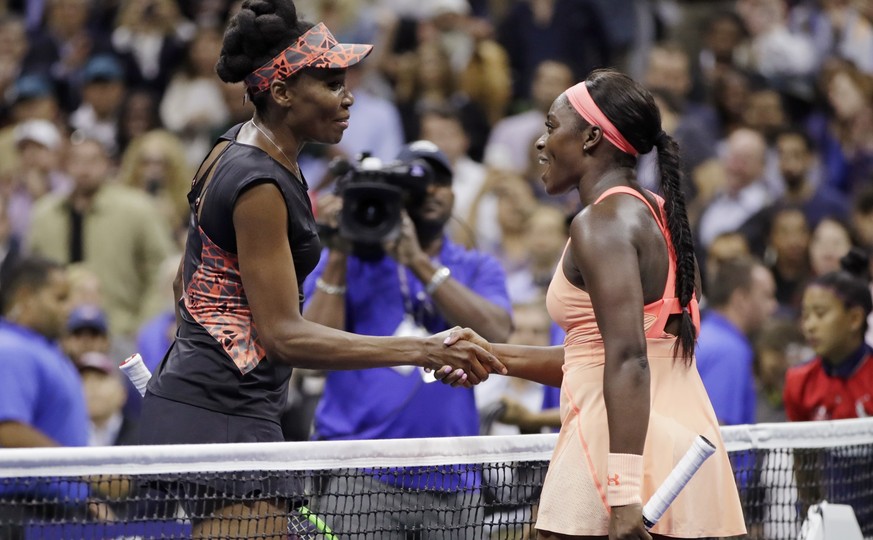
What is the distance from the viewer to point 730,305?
24.8 feet

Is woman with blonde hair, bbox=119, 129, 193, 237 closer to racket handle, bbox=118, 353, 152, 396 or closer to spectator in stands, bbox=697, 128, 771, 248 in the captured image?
spectator in stands, bbox=697, 128, 771, 248

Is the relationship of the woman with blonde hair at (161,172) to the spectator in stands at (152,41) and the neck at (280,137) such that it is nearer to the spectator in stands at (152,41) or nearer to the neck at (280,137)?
the spectator in stands at (152,41)

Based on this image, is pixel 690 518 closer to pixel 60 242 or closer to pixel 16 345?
pixel 16 345

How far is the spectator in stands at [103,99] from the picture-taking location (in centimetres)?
1232

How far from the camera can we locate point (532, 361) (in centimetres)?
444

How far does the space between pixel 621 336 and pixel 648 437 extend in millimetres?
321

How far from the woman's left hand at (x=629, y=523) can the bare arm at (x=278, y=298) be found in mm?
833

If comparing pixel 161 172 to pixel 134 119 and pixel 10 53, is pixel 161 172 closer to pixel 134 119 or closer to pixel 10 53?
pixel 134 119

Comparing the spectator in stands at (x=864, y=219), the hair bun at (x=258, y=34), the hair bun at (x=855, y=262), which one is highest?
the spectator in stands at (x=864, y=219)

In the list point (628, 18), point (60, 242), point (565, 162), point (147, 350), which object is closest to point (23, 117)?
point (60, 242)

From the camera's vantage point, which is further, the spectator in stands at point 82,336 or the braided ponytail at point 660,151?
the spectator in stands at point 82,336

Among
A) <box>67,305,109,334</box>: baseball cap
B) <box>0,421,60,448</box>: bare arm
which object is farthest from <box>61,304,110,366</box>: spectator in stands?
<box>0,421,60,448</box>: bare arm

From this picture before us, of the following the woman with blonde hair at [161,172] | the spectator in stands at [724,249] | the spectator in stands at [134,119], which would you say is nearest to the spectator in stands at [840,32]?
the spectator in stands at [724,249]

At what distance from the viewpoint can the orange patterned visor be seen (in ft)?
13.3
